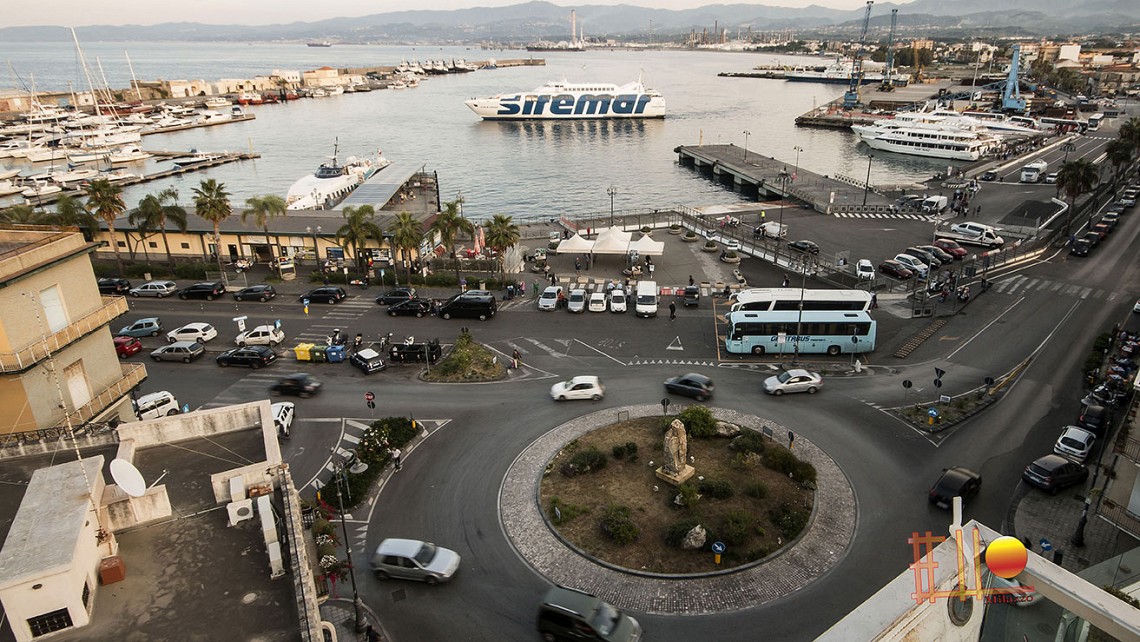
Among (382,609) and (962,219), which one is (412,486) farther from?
(962,219)

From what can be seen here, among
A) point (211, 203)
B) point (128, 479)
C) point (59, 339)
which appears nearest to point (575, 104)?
point (211, 203)

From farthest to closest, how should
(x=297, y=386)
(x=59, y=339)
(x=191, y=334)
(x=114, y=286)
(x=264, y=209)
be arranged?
(x=264, y=209), (x=114, y=286), (x=191, y=334), (x=297, y=386), (x=59, y=339)

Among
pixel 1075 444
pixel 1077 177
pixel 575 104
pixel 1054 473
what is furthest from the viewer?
pixel 575 104

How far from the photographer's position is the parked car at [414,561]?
2148 cm

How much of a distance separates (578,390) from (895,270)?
3114cm

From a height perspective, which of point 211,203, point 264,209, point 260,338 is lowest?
point 260,338

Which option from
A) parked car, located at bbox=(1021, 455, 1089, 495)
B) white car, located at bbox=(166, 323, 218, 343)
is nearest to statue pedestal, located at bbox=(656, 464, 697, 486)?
parked car, located at bbox=(1021, 455, 1089, 495)

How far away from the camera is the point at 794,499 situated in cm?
2512

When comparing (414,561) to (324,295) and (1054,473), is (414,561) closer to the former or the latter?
(1054,473)

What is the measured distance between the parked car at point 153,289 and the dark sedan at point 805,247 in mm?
51758

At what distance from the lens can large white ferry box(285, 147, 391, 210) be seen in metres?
76.1

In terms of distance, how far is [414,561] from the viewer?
21.5m

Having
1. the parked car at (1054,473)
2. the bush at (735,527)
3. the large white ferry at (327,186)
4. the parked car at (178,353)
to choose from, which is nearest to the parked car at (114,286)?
the parked car at (178,353)

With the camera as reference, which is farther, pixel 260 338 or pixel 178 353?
pixel 260 338
